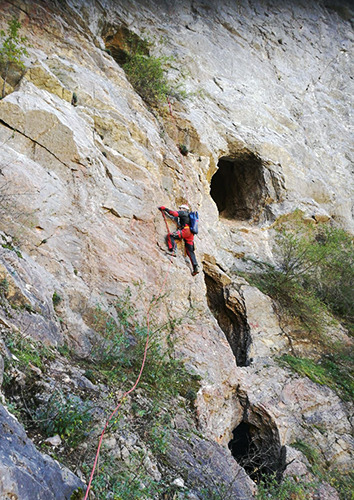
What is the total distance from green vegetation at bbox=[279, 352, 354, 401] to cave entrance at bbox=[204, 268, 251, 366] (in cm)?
106

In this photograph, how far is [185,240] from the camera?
7980mm

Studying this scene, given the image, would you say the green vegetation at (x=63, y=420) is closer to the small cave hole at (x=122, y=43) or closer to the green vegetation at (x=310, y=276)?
the green vegetation at (x=310, y=276)

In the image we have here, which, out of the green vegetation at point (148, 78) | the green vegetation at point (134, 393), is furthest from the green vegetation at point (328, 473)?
the green vegetation at point (148, 78)

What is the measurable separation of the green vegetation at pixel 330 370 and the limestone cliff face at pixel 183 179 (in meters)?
0.33

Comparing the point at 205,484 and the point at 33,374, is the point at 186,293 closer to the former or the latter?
the point at 205,484

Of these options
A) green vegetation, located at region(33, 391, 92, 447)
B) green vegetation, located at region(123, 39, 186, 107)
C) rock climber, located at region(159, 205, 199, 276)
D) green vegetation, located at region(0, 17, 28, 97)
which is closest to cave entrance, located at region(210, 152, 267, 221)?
green vegetation, located at region(123, 39, 186, 107)

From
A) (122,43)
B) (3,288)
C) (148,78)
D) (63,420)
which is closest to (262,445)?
(63,420)

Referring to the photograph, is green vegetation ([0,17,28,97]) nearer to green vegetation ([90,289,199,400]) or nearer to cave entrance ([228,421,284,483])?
green vegetation ([90,289,199,400])

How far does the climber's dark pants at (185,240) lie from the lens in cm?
757

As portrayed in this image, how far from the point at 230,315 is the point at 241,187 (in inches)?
→ 264

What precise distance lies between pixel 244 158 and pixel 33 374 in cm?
1216

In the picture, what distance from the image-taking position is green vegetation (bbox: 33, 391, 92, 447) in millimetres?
2723

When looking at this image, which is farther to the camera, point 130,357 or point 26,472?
point 130,357

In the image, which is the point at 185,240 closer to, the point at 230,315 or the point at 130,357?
the point at 230,315
